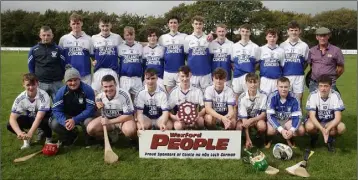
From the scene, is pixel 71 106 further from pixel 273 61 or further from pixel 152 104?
pixel 273 61

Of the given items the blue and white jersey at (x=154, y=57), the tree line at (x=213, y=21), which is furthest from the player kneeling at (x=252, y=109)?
the tree line at (x=213, y=21)

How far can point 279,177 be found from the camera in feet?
13.6

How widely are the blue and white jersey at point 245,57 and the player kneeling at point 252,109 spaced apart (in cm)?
83

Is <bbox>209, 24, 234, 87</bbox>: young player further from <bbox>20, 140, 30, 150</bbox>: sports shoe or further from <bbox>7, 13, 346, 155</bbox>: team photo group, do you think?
<bbox>20, 140, 30, 150</bbox>: sports shoe

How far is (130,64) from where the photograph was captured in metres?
6.18

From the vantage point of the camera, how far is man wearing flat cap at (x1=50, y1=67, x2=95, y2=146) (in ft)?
16.4

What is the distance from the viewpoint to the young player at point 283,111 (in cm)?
515

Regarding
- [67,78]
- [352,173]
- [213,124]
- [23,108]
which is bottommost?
[352,173]

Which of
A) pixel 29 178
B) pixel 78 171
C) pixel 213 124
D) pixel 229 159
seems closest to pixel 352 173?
pixel 229 159

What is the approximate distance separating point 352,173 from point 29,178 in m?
4.11

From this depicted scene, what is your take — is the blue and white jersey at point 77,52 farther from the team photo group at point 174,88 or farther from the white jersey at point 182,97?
the white jersey at point 182,97

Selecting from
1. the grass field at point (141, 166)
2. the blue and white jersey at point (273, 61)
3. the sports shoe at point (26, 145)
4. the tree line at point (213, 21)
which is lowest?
the grass field at point (141, 166)

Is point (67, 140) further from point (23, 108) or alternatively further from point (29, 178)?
point (29, 178)

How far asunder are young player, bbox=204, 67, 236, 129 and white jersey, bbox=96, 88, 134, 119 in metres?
1.25
